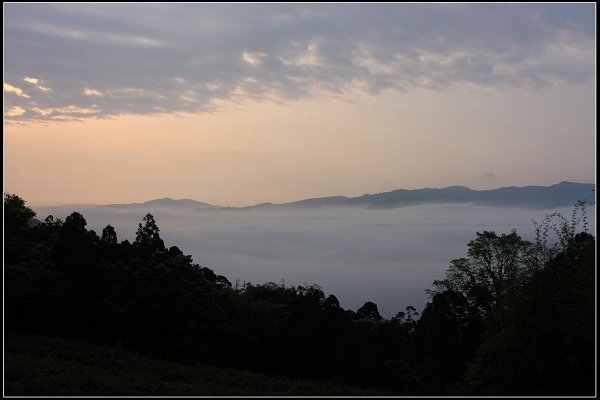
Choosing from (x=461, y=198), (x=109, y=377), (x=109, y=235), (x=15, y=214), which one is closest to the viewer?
(x=109, y=377)

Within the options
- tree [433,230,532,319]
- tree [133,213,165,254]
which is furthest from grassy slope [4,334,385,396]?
tree [433,230,532,319]

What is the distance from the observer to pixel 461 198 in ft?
309

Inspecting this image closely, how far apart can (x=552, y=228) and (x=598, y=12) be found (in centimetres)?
1028

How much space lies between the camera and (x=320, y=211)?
4213 inches

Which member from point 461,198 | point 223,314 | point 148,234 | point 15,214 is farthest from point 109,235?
point 461,198

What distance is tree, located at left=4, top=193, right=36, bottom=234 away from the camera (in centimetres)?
3616

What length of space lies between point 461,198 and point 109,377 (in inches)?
3145

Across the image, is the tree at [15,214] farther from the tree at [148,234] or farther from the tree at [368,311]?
the tree at [368,311]

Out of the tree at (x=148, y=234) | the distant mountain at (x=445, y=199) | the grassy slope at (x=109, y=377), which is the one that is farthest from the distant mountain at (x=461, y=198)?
the grassy slope at (x=109, y=377)

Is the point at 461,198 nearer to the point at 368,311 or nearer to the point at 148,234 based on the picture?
the point at 368,311

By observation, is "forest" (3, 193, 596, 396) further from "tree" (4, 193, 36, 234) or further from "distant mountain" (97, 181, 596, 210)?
"distant mountain" (97, 181, 596, 210)

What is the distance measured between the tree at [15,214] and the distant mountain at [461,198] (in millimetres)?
42557

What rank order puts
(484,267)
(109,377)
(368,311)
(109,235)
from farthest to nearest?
1. (368,311)
2. (109,235)
3. (484,267)
4. (109,377)

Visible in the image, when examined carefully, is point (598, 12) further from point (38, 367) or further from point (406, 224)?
point (406, 224)
